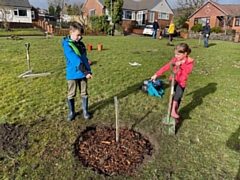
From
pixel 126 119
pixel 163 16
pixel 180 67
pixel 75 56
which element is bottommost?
pixel 126 119

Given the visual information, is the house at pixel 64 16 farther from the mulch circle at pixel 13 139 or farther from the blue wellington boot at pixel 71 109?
the mulch circle at pixel 13 139

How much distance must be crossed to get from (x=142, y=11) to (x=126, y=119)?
40018mm

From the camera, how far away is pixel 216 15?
39.4m

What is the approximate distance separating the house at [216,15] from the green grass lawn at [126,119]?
36.4m

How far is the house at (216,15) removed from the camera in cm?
3775

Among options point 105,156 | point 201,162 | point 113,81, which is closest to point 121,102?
point 113,81

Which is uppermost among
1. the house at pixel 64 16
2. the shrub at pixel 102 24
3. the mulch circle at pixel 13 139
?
the house at pixel 64 16

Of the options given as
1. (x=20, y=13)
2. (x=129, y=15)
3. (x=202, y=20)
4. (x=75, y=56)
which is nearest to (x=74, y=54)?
(x=75, y=56)

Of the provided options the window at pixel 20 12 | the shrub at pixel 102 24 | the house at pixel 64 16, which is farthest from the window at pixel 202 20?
the window at pixel 20 12

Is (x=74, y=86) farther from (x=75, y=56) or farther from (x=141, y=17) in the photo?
(x=141, y=17)

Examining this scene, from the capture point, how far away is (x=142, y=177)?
8.84ft

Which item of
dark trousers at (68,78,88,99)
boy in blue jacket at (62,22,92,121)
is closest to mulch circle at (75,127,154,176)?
dark trousers at (68,78,88,99)

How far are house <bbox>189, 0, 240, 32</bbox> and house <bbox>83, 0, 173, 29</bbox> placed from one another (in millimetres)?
5816

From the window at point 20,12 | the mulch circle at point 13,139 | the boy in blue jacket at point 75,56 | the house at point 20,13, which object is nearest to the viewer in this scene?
the mulch circle at point 13,139
